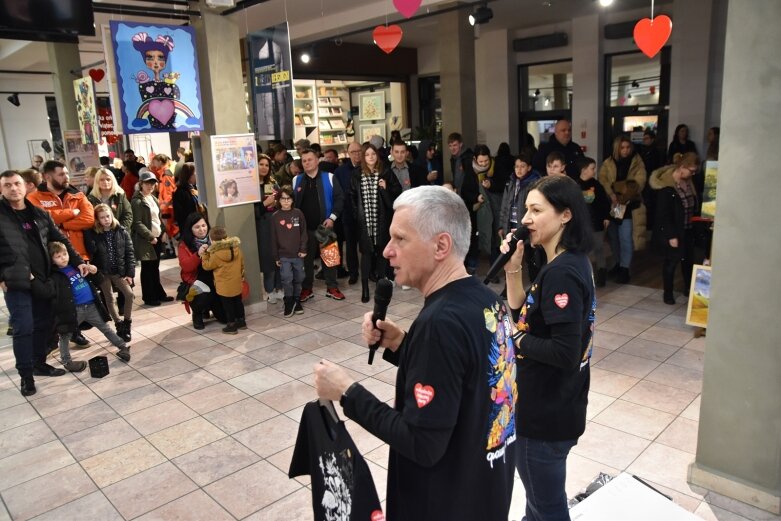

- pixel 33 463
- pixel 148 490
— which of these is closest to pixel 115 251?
pixel 33 463

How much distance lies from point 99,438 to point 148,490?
889 mm

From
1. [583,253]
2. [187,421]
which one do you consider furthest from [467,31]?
[583,253]

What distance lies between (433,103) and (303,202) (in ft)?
31.1

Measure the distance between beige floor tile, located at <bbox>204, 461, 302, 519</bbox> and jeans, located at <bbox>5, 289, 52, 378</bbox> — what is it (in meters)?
2.40

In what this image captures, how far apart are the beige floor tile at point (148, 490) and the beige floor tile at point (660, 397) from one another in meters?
3.04

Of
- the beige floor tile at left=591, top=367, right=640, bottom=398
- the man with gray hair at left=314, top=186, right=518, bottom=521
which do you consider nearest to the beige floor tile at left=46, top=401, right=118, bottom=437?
the man with gray hair at left=314, top=186, right=518, bottom=521

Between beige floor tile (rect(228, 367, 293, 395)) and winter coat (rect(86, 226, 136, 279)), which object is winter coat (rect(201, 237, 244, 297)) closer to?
winter coat (rect(86, 226, 136, 279))

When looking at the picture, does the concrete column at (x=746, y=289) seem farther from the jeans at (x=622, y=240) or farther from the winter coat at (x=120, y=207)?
the winter coat at (x=120, y=207)

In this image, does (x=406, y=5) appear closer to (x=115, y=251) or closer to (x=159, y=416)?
(x=115, y=251)

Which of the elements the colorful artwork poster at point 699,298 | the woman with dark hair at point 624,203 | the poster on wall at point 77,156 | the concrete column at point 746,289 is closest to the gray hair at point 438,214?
the concrete column at point 746,289

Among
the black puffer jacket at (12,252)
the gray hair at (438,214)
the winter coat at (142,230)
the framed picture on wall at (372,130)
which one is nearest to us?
the gray hair at (438,214)

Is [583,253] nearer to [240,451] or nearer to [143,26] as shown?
[240,451]

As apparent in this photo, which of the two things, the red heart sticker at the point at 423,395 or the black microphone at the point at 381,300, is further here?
the black microphone at the point at 381,300

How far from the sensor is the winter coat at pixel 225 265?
5.92 m
